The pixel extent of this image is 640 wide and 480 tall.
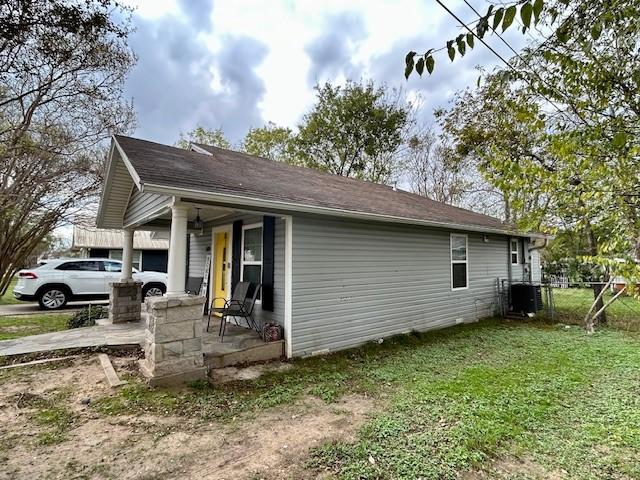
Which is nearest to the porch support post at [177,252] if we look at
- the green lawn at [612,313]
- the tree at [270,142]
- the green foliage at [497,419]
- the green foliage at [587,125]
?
the green foliage at [497,419]

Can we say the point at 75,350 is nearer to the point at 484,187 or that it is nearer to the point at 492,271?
the point at 492,271

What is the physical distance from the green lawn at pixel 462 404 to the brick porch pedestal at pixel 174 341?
22cm

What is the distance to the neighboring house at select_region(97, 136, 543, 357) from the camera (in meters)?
4.65

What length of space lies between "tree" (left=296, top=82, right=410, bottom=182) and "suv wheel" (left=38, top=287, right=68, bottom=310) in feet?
42.7

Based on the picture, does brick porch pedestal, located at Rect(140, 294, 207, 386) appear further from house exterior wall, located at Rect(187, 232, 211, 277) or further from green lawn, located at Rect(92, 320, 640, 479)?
house exterior wall, located at Rect(187, 232, 211, 277)

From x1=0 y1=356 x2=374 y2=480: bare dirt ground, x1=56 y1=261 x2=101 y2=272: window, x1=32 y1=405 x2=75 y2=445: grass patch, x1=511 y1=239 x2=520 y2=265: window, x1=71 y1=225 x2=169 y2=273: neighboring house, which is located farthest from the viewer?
x1=71 y1=225 x2=169 y2=273: neighboring house

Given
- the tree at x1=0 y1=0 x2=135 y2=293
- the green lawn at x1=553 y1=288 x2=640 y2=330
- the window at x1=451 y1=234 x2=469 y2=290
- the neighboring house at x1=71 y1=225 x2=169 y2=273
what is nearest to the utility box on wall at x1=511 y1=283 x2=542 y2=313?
A: the green lawn at x1=553 y1=288 x2=640 y2=330

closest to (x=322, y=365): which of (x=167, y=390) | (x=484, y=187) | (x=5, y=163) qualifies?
(x=167, y=390)

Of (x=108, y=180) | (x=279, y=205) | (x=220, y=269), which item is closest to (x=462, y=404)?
(x=279, y=205)

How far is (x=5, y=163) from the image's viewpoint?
30.7ft

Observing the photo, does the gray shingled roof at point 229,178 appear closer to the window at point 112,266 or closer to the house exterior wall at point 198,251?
the house exterior wall at point 198,251

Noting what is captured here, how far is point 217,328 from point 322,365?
2.41 m

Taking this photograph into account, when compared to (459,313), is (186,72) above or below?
above

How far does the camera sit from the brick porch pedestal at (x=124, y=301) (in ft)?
23.3
